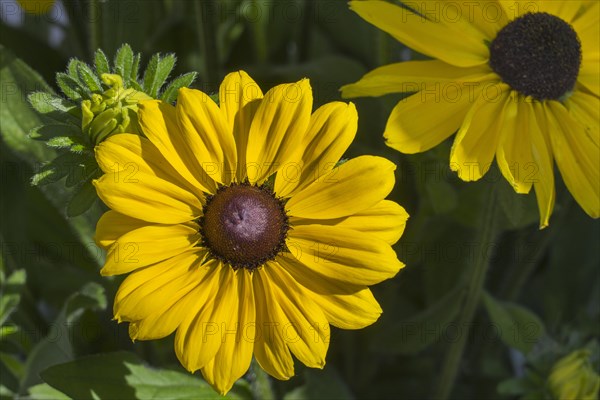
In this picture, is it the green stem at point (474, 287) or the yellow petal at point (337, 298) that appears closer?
the yellow petal at point (337, 298)

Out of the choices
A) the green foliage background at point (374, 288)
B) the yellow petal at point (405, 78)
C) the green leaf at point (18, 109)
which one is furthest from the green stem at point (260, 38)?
the yellow petal at point (405, 78)

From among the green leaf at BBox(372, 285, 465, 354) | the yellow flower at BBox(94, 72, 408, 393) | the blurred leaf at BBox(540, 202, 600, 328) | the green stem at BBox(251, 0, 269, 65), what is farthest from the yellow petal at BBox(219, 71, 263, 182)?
the blurred leaf at BBox(540, 202, 600, 328)

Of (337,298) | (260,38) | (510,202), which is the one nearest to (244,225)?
(337,298)

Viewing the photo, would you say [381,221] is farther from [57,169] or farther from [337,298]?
[57,169]

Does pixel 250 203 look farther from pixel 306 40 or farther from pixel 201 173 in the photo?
pixel 306 40

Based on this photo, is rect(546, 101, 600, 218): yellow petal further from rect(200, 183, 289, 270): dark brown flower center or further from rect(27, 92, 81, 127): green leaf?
rect(27, 92, 81, 127): green leaf

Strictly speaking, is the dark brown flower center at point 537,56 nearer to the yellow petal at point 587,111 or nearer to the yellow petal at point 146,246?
the yellow petal at point 587,111

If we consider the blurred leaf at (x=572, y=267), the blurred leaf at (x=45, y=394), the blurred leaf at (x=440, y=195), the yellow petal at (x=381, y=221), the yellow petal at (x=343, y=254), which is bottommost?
the blurred leaf at (x=572, y=267)
